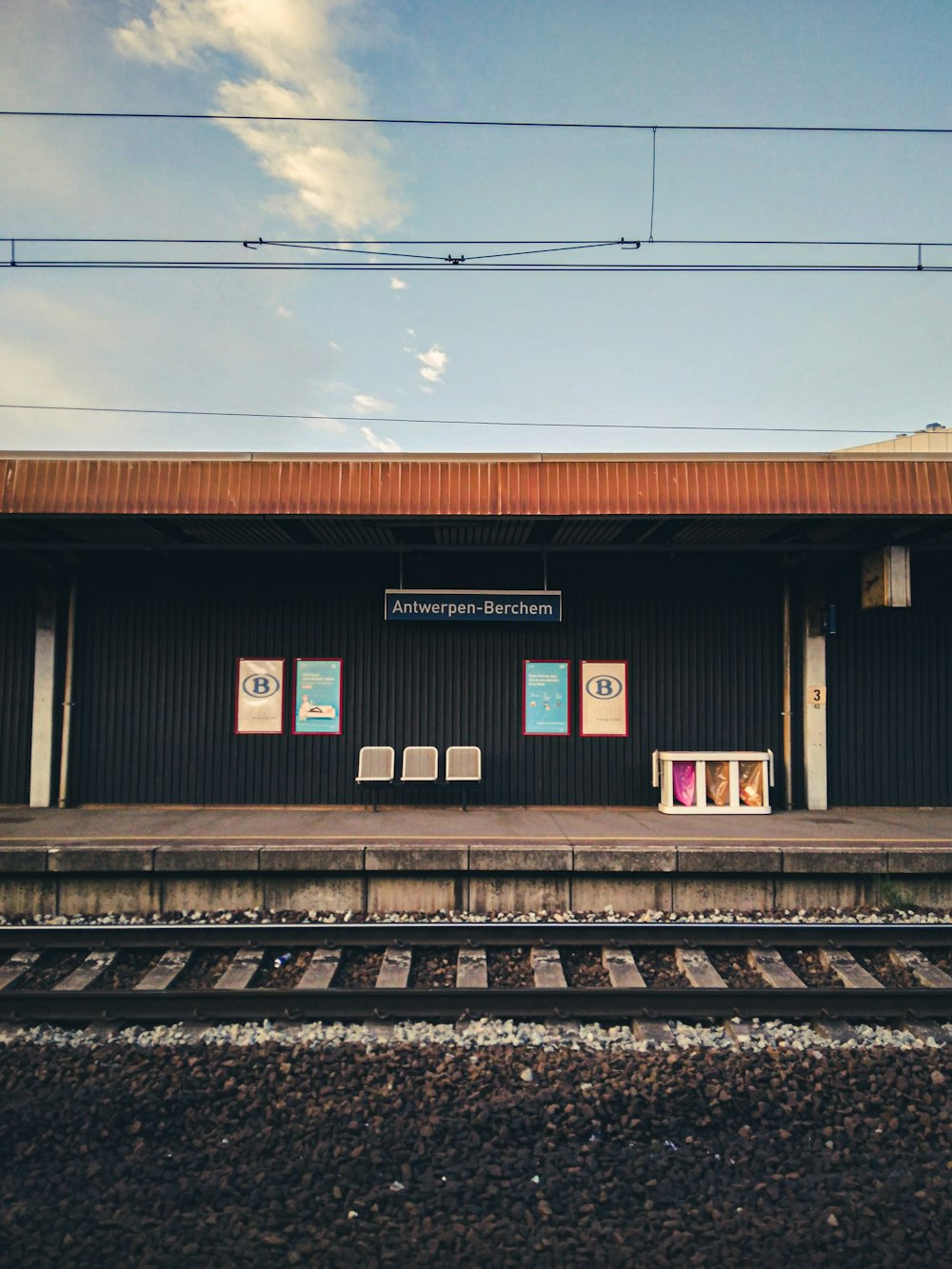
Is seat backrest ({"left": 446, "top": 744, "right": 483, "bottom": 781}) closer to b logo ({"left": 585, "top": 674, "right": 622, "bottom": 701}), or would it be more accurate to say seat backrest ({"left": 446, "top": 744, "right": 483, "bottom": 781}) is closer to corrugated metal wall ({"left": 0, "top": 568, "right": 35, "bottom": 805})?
b logo ({"left": 585, "top": 674, "right": 622, "bottom": 701})

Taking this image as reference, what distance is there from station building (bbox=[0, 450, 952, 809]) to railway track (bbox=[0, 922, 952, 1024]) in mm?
4017

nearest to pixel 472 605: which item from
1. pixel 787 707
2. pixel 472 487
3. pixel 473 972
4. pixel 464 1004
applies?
pixel 472 487

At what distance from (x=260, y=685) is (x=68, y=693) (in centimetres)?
275

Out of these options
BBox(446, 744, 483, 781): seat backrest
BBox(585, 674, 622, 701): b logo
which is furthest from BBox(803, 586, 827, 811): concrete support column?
BBox(446, 744, 483, 781): seat backrest

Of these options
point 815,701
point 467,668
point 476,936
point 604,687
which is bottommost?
point 476,936

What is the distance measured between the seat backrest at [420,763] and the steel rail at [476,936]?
3310mm

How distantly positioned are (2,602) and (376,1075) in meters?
9.34

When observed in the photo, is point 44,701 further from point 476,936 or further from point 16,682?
point 476,936

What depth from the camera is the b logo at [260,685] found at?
10.5 meters

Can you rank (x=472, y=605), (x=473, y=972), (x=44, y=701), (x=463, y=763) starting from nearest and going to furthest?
(x=473, y=972)
(x=463, y=763)
(x=472, y=605)
(x=44, y=701)

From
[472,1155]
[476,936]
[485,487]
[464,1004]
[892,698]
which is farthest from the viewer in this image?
[892,698]

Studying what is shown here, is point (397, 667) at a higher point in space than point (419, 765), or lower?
higher

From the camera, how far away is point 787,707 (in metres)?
10.5

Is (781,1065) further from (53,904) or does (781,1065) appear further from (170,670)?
(170,670)
